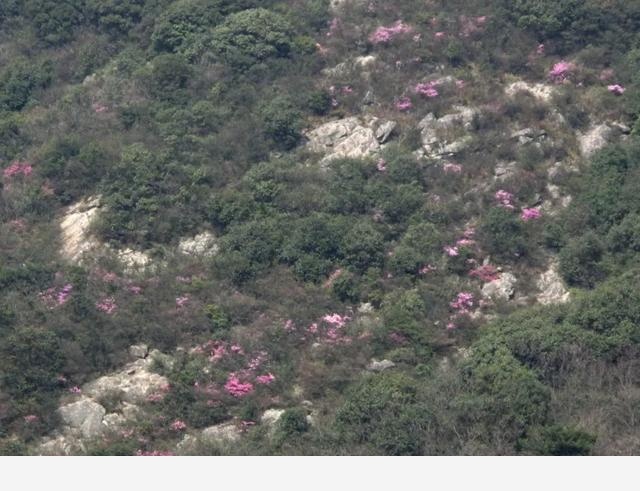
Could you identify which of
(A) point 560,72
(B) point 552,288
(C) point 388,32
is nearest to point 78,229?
(C) point 388,32

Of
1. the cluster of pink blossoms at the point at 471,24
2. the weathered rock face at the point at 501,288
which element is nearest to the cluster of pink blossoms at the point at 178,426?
the weathered rock face at the point at 501,288

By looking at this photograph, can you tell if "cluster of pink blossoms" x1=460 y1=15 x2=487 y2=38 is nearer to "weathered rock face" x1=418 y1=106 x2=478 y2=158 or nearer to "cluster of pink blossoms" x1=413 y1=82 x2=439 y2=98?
"cluster of pink blossoms" x1=413 y1=82 x2=439 y2=98

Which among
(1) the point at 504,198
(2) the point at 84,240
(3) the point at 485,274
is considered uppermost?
(2) the point at 84,240

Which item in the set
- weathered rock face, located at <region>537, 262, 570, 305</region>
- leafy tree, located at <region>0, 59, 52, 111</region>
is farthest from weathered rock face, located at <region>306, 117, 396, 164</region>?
leafy tree, located at <region>0, 59, 52, 111</region>

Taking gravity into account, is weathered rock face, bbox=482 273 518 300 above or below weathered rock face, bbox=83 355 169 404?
below

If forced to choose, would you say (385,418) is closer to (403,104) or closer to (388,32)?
(403,104)

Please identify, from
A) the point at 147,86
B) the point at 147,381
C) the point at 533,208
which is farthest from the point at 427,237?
the point at 147,86

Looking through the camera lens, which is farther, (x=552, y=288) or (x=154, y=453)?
(x=552, y=288)

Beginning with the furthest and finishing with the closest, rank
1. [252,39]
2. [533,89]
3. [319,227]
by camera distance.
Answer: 1. [252,39]
2. [533,89]
3. [319,227]
